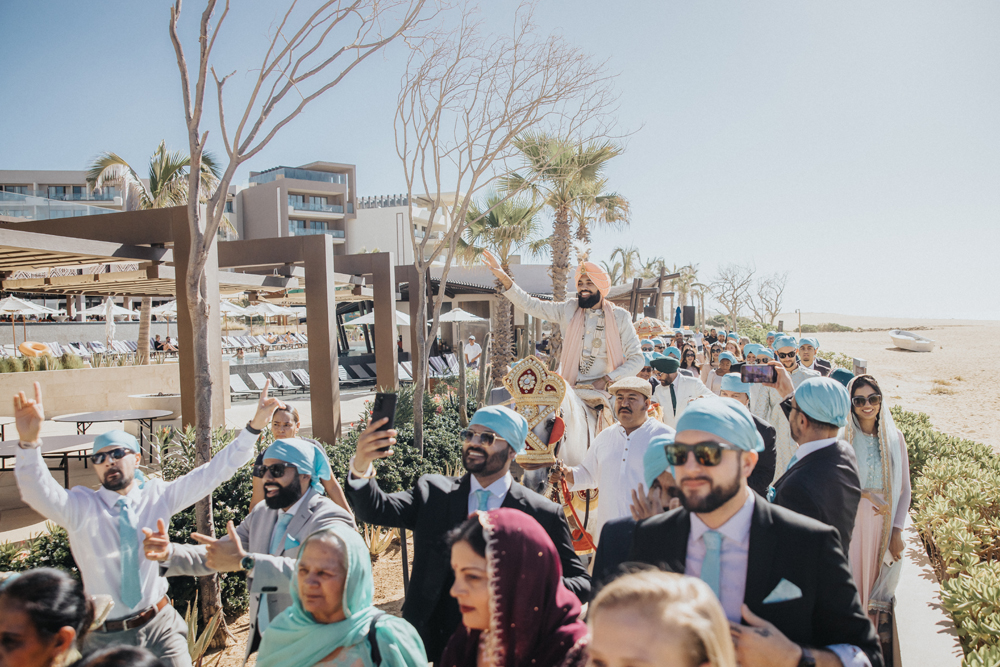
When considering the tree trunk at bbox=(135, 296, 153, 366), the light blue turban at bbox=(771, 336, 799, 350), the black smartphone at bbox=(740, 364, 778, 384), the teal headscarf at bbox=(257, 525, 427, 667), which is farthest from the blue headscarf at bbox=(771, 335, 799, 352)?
the tree trunk at bbox=(135, 296, 153, 366)

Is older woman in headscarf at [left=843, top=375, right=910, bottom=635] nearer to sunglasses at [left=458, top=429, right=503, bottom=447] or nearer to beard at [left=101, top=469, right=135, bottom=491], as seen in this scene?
sunglasses at [left=458, top=429, right=503, bottom=447]

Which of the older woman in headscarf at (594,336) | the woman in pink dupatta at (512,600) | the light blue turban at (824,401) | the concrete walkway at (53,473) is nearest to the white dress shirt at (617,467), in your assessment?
the light blue turban at (824,401)

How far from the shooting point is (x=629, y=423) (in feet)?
12.6

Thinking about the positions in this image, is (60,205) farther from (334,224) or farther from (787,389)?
(334,224)

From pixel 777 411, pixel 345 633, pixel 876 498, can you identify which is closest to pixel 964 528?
pixel 876 498

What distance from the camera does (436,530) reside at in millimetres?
2805

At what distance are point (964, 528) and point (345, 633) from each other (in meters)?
4.92

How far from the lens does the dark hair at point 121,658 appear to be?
1.52m

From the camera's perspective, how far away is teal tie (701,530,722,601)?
6.07 ft

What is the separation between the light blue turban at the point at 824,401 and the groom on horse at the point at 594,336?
2.67 m

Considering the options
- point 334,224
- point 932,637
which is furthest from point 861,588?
point 334,224

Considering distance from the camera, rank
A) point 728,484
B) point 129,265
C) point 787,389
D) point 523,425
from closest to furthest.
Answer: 1. point 728,484
2. point 523,425
3. point 787,389
4. point 129,265

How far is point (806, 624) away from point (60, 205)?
12.6m

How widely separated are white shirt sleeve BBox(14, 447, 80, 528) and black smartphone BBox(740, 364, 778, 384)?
4.00 meters
